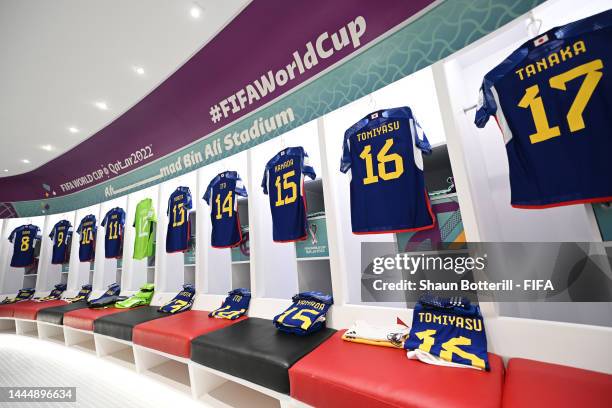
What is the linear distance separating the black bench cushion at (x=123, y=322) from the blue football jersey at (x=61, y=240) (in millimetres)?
3563

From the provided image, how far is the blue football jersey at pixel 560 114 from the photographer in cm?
110

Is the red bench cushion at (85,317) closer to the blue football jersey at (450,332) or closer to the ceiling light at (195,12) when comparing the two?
the ceiling light at (195,12)

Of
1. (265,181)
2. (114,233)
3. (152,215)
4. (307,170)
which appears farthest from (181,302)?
(114,233)

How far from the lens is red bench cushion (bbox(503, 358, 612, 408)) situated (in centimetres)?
85

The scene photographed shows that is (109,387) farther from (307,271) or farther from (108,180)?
(108,180)

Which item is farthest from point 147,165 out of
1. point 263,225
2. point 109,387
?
point 109,387

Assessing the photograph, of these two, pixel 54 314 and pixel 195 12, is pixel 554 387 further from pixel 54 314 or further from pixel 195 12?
pixel 54 314

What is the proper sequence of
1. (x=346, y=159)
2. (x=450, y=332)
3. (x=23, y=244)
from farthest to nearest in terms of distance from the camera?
(x=23, y=244) < (x=346, y=159) < (x=450, y=332)

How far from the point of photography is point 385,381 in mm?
1082

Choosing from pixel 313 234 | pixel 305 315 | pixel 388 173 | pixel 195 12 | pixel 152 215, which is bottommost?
pixel 305 315

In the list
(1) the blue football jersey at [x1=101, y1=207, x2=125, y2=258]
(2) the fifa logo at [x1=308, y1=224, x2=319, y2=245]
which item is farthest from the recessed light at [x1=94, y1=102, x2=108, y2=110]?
(2) the fifa logo at [x1=308, y1=224, x2=319, y2=245]

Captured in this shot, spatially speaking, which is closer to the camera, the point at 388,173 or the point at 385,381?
the point at 385,381

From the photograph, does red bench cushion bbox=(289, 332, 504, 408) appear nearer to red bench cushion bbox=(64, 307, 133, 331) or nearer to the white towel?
the white towel

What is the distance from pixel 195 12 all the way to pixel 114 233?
13.3ft
